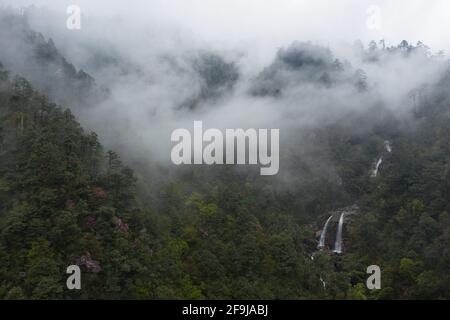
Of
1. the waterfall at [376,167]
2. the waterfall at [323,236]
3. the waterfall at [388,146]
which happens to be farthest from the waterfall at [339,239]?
the waterfall at [388,146]

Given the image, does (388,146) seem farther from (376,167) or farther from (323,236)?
(323,236)

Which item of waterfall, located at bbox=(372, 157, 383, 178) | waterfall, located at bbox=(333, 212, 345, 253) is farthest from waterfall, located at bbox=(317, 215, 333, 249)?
waterfall, located at bbox=(372, 157, 383, 178)

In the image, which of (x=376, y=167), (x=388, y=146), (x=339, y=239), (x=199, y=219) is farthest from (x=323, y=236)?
(x=388, y=146)

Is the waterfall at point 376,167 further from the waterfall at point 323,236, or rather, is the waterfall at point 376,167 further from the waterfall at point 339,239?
the waterfall at point 323,236

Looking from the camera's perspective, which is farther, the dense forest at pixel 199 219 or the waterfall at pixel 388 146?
the waterfall at pixel 388 146

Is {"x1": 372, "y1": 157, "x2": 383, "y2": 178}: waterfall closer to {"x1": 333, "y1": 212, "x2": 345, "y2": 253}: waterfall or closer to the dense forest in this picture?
the dense forest

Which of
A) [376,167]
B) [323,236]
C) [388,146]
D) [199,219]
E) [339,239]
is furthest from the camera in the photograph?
[388,146]

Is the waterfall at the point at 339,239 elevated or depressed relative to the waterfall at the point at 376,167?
depressed
